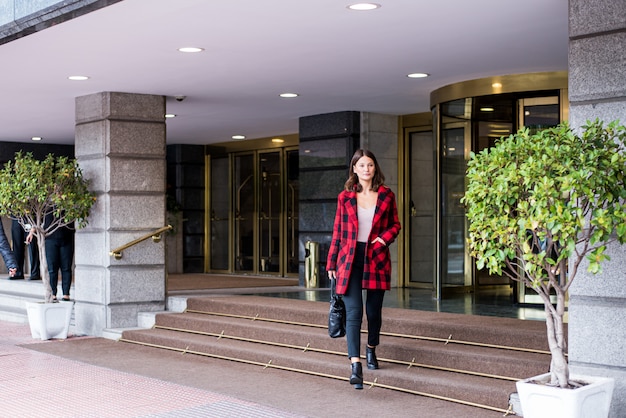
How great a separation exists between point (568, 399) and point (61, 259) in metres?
7.88

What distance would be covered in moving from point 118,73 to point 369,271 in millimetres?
3731

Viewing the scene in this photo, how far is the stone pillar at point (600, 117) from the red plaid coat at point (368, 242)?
1553mm

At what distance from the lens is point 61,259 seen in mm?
10891

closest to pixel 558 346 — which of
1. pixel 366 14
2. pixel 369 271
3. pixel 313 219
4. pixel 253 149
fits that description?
pixel 369 271

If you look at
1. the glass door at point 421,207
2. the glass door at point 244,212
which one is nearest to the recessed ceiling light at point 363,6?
the glass door at point 421,207

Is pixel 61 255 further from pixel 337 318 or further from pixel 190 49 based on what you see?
pixel 337 318

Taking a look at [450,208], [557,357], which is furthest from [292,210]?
[557,357]

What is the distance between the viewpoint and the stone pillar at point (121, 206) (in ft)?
31.9

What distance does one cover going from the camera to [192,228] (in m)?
16.3

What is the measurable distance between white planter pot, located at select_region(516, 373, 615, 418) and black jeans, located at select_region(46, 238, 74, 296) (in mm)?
7432

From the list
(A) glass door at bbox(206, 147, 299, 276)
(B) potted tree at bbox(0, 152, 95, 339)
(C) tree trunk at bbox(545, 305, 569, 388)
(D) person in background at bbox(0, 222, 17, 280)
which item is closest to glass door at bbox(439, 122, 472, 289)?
→ (B) potted tree at bbox(0, 152, 95, 339)

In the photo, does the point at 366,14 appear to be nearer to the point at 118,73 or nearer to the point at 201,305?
the point at 118,73

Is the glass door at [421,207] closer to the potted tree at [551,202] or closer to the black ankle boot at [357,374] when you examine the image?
the black ankle boot at [357,374]

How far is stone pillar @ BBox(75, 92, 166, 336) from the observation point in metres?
9.72
